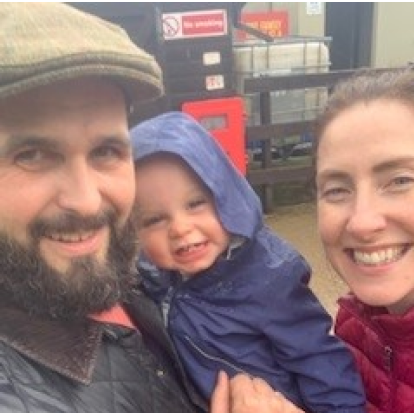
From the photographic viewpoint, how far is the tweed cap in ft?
4.13

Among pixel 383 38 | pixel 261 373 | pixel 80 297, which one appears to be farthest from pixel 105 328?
pixel 383 38

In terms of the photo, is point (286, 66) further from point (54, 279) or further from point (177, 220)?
point (54, 279)

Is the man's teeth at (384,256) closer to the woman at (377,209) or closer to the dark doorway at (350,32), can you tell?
the woman at (377,209)

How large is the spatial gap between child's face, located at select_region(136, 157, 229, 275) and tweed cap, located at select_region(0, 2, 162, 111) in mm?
564

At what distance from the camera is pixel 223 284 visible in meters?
1.96

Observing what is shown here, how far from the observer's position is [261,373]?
6.28 ft

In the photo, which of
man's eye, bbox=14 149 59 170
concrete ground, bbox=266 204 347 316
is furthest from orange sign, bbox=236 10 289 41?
man's eye, bbox=14 149 59 170

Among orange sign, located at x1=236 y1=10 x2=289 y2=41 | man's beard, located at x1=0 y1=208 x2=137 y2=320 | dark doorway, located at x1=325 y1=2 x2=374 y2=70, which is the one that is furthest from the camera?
orange sign, located at x1=236 y1=10 x2=289 y2=41

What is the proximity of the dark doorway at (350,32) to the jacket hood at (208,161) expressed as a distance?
6.78 m

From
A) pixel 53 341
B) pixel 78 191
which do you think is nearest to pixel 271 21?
pixel 78 191

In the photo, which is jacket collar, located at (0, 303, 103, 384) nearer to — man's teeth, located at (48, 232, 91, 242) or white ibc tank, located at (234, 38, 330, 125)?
man's teeth, located at (48, 232, 91, 242)

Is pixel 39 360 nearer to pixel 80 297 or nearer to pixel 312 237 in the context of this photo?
pixel 80 297

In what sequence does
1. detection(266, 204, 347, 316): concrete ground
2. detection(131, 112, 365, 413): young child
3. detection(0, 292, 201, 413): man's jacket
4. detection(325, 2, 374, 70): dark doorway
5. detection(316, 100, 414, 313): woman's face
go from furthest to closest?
detection(325, 2, 374, 70): dark doorway → detection(266, 204, 347, 316): concrete ground → detection(131, 112, 365, 413): young child → detection(316, 100, 414, 313): woman's face → detection(0, 292, 201, 413): man's jacket

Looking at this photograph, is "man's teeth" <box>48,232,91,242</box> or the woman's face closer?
"man's teeth" <box>48,232,91,242</box>
